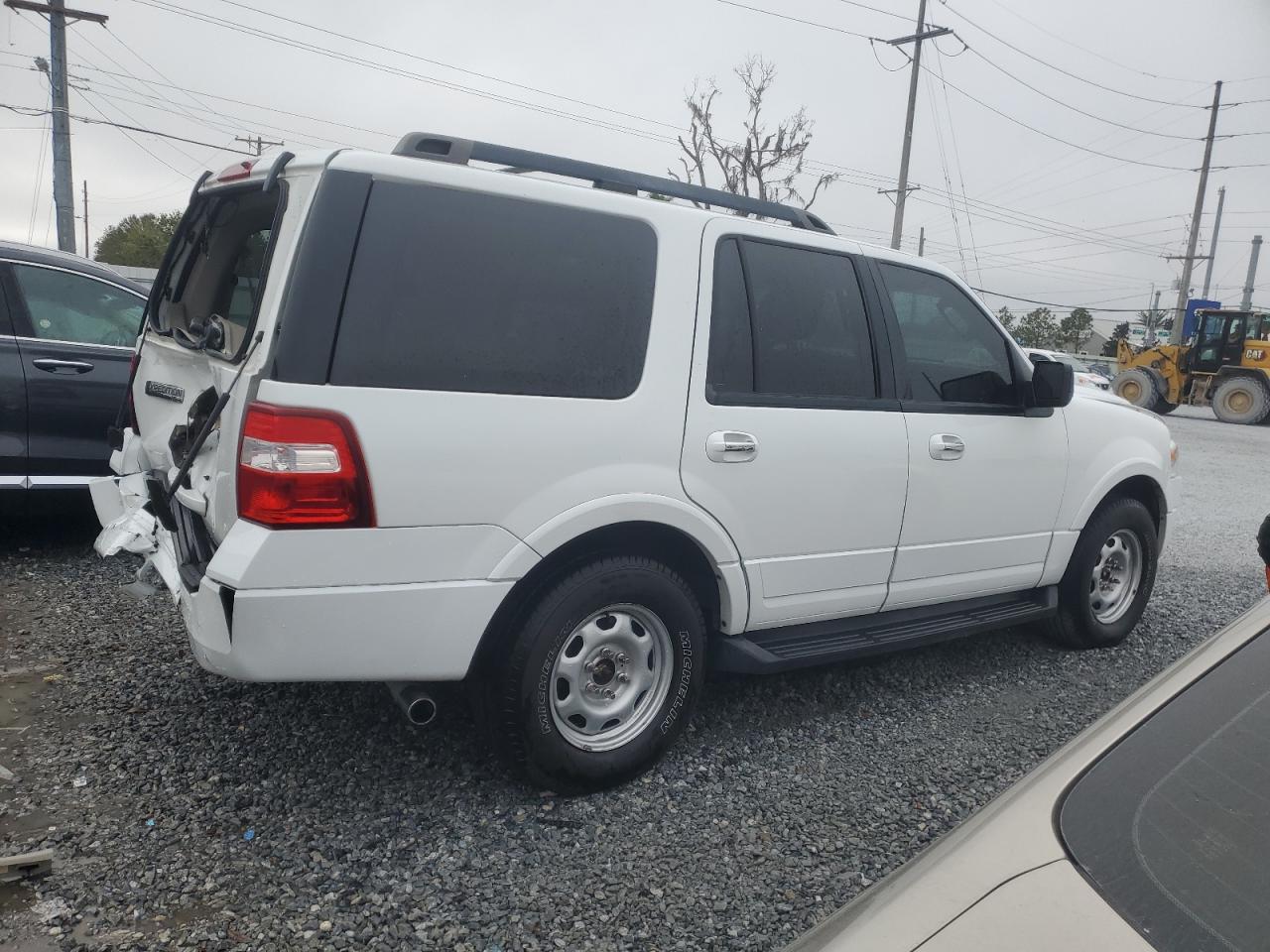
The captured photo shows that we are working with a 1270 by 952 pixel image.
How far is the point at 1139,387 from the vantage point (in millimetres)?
24172

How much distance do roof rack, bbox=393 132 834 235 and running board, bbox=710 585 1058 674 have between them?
1583 mm

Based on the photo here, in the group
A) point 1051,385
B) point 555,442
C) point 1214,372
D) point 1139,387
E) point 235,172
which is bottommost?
point 1139,387

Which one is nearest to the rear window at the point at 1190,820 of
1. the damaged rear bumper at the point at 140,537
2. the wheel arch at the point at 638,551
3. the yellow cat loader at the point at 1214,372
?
the wheel arch at the point at 638,551

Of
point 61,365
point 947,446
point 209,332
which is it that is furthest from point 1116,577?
point 61,365

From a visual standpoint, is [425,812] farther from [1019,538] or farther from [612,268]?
[1019,538]

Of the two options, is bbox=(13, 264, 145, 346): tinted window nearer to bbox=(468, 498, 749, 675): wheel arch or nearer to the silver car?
bbox=(468, 498, 749, 675): wheel arch

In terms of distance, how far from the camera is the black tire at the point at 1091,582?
15.0 ft

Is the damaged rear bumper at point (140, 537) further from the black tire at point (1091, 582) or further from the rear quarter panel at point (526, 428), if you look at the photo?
the black tire at point (1091, 582)

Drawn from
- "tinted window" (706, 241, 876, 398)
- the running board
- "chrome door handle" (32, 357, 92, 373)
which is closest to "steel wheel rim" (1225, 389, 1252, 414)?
the running board

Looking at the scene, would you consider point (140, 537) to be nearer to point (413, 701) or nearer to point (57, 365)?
point (413, 701)

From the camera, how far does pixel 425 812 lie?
2951 mm

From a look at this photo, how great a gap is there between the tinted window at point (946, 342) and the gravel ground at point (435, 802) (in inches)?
53.5

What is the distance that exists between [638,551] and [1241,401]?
2466 centimetres

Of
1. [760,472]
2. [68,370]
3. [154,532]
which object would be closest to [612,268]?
[760,472]
